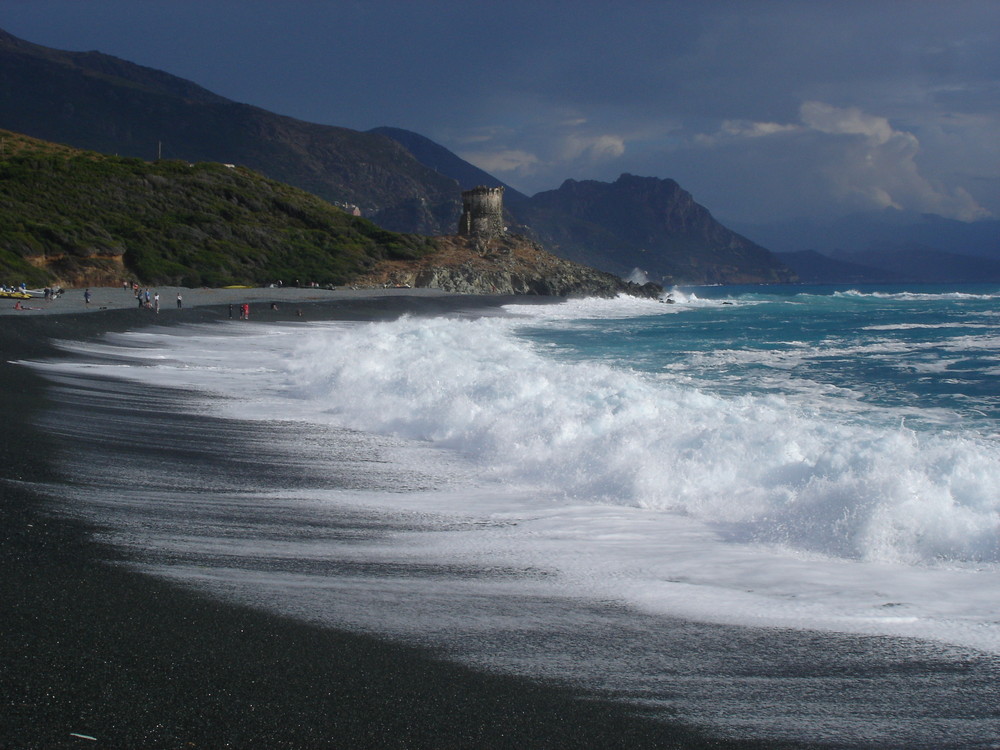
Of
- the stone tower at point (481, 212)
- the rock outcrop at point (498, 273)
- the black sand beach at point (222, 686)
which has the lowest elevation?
the black sand beach at point (222, 686)

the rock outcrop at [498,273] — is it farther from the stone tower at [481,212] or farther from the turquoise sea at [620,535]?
the turquoise sea at [620,535]

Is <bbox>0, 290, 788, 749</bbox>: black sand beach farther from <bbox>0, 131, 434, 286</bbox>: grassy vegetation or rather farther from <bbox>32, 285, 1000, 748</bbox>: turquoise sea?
<bbox>0, 131, 434, 286</bbox>: grassy vegetation

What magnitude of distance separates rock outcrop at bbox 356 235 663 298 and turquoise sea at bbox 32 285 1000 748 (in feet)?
236

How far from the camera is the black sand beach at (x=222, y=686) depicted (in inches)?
136

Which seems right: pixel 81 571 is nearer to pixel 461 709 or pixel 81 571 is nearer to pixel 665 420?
pixel 461 709

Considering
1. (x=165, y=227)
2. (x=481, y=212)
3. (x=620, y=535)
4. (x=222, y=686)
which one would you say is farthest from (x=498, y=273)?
(x=222, y=686)

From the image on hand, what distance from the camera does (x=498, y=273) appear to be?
101188mm

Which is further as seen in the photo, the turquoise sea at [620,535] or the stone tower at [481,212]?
the stone tower at [481,212]

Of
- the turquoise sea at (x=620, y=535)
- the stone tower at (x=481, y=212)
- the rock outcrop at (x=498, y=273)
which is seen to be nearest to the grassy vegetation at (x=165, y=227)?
the rock outcrop at (x=498, y=273)

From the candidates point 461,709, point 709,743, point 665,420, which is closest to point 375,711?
point 461,709

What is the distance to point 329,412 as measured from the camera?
13102 millimetres

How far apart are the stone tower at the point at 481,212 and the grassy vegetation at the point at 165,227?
12486 mm

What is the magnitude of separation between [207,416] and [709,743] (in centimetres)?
1003

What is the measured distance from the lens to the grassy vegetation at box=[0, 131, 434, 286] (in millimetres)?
57594
